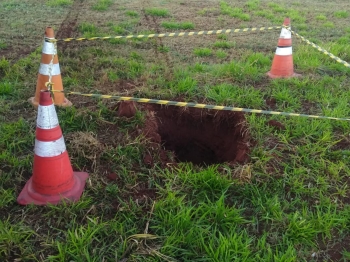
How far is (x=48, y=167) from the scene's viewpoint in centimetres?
271

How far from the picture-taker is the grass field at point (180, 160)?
2.46 meters

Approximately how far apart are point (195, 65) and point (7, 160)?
9.82 ft

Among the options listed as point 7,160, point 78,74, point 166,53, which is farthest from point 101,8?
point 7,160

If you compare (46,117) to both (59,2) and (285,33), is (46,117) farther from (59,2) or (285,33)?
(59,2)

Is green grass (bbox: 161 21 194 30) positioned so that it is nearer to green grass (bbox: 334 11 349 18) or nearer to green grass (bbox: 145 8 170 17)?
green grass (bbox: 145 8 170 17)

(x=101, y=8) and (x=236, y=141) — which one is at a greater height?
(x=101, y=8)

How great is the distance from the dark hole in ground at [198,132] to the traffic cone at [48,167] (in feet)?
4.22

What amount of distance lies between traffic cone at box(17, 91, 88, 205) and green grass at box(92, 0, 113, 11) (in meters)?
6.42

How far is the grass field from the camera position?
2.46m

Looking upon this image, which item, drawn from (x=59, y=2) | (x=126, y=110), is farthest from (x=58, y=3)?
(x=126, y=110)

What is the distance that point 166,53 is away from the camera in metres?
5.87

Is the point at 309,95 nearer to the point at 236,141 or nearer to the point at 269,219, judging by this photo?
the point at 236,141

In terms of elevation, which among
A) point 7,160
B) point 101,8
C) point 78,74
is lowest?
point 7,160

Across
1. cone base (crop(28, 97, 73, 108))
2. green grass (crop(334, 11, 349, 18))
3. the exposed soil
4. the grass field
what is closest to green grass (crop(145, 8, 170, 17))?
the grass field
